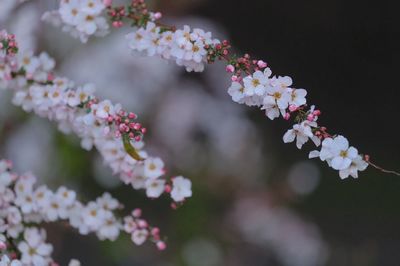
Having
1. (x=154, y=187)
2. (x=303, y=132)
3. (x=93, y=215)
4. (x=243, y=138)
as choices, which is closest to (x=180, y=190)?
(x=154, y=187)

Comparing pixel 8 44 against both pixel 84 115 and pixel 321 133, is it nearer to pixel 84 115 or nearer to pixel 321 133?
pixel 84 115

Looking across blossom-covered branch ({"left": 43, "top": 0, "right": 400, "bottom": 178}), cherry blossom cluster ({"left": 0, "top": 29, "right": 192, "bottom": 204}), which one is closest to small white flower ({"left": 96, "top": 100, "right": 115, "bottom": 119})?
cherry blossom cluster ({"left": 0, "top": 29, "right": 192, "bottom": 204})

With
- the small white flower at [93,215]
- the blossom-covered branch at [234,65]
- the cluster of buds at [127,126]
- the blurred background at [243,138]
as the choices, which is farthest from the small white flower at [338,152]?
the blurred background at [243,138]

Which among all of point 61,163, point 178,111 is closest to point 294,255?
point 178,111

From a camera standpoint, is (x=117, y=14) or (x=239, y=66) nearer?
(x=239, y=66)

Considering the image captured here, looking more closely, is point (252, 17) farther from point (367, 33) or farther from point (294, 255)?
point (294, 255)

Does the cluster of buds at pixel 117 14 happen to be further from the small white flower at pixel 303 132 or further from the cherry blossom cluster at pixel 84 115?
the small white flower at pixel 303 132
